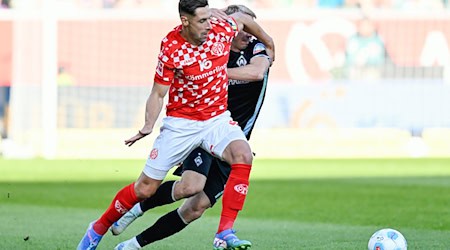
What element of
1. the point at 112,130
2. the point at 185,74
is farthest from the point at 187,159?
the point at 112,130

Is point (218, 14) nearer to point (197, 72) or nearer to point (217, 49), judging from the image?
point (217, 49)

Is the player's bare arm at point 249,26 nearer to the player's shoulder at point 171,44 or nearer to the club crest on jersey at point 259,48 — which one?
the club crest on jersey at point 259,48

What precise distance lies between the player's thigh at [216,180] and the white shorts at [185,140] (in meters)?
0.71

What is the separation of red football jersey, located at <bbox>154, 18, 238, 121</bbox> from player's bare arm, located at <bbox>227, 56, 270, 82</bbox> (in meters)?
0.20

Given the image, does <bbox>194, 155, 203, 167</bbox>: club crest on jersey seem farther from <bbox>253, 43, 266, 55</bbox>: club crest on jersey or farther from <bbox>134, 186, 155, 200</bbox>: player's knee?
<bbox>253, 43, 266, 55</bbox>: club crest on jersey

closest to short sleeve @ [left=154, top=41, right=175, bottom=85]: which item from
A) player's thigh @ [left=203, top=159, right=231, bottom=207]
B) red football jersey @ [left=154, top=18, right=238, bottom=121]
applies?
red football jersey @ [left=154, top=18, right=238, bottom=121]

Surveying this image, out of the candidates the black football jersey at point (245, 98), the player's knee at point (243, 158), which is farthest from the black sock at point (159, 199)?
the player's knee at point (243, 158)

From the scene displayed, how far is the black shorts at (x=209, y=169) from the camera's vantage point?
26.2 ft

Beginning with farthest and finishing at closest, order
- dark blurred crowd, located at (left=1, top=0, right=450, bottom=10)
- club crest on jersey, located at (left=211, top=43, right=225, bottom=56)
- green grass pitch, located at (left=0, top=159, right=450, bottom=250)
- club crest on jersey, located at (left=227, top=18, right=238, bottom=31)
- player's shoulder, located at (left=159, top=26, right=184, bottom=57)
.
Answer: dark blurred crowd, located at (left=1, top=0, right=450, bottom=10), green grass pitch, located at (left=0, top=159, right=450, bottom=250), club crest on jersey, located at (left=227, top=18, right=238, bottom=31), club crest on jersey, located at (left=211, top=43, right=225, bottom=56), player's shoulder, located at (left=159, top=26, right=184, bottom=57)

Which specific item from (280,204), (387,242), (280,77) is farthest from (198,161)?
(280,77)

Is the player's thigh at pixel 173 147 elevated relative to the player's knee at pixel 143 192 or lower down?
elevated

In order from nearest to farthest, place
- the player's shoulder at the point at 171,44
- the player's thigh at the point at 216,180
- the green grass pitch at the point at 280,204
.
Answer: the player's shoulder at the point at 171,44 → the player's thigh at the point at 216,180 → the green grass pitch at the point at 280,204

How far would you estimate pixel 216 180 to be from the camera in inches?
327

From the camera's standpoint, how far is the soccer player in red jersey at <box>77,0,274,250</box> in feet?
24.0
